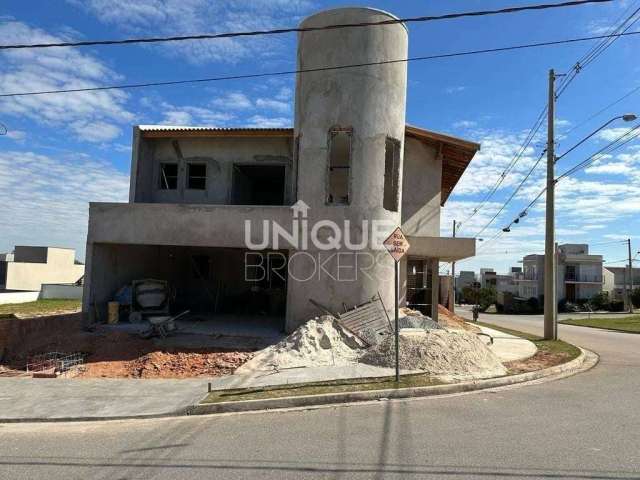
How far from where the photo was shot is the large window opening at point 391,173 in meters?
13.8

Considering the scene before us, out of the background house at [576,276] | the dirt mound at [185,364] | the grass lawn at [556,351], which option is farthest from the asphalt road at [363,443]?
the background house at [576,276]

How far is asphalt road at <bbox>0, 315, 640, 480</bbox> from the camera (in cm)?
482

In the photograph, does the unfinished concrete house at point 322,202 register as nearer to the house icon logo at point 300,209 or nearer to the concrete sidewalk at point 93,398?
the house icon logo at point 300,209

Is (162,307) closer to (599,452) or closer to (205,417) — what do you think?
(205,417)

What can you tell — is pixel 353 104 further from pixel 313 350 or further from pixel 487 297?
pixel 487 297

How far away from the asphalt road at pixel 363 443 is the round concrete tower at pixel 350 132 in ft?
17.4

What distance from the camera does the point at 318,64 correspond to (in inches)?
525

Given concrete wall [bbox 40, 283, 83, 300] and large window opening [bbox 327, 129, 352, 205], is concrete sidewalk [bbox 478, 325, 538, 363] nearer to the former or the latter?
large window opening [bbox 327, 129, 352, 205]

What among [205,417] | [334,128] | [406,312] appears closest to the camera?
[205,417]

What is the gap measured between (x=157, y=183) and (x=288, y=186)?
4.84 meters

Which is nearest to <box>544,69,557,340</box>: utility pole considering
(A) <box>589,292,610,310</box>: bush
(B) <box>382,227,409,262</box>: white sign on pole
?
(B) <box>382,227,409,262</box>: white sign on pole

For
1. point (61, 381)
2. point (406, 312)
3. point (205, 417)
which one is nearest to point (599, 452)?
point (205, 417)

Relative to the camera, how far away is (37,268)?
52938 millimetres

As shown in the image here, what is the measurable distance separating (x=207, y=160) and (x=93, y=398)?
10714 mm
